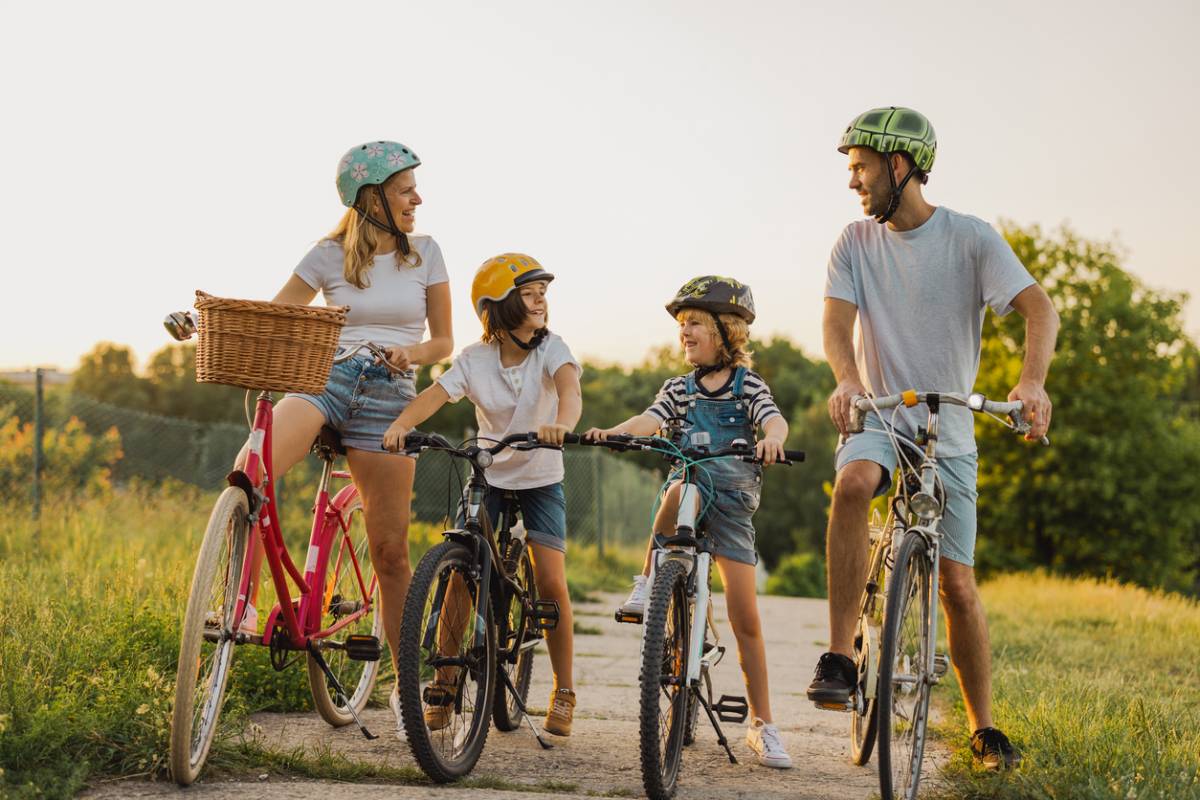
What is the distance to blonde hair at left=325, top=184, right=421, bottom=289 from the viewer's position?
469 cm

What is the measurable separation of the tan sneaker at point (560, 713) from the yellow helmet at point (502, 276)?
59.8 inches

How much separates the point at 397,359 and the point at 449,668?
3.62 feet

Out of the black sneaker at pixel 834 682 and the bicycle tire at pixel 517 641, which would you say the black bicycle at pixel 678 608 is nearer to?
the black sneaker at pixel 834 682

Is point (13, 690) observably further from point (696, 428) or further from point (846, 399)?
point (846, 399)

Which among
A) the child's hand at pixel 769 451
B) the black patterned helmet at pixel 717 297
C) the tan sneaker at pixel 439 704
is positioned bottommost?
the tan sneaker at pixel 439 704

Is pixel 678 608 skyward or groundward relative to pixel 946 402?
groundward

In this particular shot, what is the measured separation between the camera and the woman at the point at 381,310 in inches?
181

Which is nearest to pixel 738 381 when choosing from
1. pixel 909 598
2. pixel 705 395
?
pixel 705 395

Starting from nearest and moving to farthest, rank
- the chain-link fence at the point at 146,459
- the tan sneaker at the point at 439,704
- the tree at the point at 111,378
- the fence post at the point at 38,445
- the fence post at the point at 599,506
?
1. the tan sneaker at the point at 439,704
2. the fence post at the point at 38,445
3. the chain-link fence at the point at 146,459
4. the fence post at the point at 599,506
5. the tree at the point at 111,378

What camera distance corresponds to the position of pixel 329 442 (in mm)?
4664

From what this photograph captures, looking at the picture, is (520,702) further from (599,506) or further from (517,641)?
(599,506)

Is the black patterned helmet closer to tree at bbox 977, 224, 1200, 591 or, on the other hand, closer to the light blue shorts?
the light blue shorts

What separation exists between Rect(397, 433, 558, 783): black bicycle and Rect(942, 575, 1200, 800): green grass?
159cm

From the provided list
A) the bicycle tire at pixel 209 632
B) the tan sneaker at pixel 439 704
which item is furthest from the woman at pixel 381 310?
the bicycle tire at pixel 209 632
